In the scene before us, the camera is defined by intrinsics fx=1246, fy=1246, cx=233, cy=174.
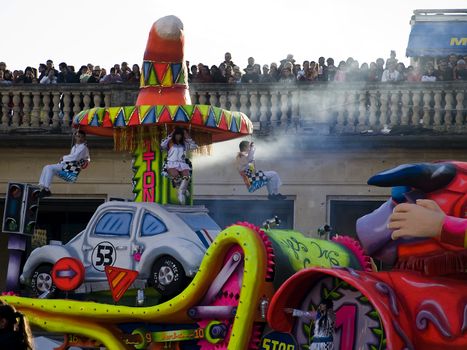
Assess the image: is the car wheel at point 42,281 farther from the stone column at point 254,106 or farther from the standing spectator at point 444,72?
the standing spectator at point 444,72

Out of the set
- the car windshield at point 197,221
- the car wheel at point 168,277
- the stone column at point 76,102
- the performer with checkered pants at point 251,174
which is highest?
the stone column at point 76,102

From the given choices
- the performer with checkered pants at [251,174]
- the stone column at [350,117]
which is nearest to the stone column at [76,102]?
the stone column at [350,117]

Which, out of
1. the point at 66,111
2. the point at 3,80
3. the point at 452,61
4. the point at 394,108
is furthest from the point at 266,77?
the point at 3,80

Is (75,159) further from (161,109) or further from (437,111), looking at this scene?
(437,111)

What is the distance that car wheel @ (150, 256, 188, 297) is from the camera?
42.2 feet

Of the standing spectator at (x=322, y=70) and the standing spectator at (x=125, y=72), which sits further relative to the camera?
the standing spectator at (x=125, y=72)

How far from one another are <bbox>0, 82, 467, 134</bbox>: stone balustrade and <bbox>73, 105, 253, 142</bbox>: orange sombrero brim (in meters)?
5.57

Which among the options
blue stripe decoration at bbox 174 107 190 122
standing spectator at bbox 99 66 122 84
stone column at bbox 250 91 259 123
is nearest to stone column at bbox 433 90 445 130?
stone column at bbox 250 91 259 123

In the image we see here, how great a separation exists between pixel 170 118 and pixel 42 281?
2.34m

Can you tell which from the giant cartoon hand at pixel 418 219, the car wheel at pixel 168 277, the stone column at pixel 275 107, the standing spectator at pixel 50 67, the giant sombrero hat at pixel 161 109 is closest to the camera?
the giant cartoon hand at pixel 418 219

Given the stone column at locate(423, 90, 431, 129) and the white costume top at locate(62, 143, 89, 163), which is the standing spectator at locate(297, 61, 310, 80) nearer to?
the stone column at locate(423, 90, 431, 129)

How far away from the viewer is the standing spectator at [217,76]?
20.8 meters

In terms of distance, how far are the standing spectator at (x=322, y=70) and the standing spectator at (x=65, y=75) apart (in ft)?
14.0

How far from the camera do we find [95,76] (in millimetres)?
→ 21500
